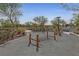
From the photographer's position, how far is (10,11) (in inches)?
174

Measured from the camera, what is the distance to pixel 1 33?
14.4 feet

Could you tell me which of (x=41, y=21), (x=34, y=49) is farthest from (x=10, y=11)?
(x=34, y=49)

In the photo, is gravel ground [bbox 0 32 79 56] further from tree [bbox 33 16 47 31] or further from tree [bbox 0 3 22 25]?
tree [bbox 0 3 22 25]

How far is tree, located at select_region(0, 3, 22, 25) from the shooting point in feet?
14.4

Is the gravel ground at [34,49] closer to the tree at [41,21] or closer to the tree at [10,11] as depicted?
the tree at [41,21]

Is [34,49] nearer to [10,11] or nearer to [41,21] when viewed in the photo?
[41,21]

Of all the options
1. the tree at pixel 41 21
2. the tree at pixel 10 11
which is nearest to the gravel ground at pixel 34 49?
the tree at pixel 41 21

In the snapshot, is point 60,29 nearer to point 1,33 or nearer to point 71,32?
point 71,32

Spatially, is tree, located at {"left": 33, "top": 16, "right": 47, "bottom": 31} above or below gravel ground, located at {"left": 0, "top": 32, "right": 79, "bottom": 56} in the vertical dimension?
above

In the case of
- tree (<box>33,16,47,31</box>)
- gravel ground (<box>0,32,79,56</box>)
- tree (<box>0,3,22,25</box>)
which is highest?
tree (<box>0,3,22,25</box>)

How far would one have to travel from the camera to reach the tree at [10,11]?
14.4ft

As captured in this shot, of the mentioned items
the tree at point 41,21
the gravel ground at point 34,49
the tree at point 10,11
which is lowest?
the gravel ground at point 34,49

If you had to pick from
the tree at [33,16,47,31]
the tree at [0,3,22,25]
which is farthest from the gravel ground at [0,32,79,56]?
the tree at [0,3,22,25]

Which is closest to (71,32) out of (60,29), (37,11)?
(60,29)
